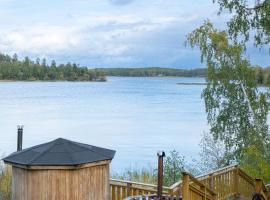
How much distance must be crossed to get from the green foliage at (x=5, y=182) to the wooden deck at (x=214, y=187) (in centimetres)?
394

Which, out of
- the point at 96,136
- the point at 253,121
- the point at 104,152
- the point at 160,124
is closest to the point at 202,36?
the point at 253,121

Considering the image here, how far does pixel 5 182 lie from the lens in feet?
51.7

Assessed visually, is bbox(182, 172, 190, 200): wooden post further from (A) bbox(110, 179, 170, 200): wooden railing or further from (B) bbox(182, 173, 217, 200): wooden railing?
(A) bbox(110, 179, 170, 200): wooden railing

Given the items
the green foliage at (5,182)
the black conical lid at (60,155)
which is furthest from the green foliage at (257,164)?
the green foliage at (5,182)

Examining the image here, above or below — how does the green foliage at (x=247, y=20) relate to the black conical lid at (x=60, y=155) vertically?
above

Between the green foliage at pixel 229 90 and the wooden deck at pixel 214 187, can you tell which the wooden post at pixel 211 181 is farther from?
the green foliage at pixel 229 90

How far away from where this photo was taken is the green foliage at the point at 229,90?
21234 mm

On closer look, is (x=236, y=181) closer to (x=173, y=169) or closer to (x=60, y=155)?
(x=60, y=155)

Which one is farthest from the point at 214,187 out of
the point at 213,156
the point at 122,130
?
the point at 122,130

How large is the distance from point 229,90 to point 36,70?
93.4m

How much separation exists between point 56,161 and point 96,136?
32832mm

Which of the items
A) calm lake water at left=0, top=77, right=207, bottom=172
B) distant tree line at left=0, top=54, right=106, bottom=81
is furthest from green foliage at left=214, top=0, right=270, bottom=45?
distant tree line at left=0, top=54, right=106, bottom=81

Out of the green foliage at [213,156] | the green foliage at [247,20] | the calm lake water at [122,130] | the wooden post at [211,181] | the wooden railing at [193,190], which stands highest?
the green foliage at [247,20]

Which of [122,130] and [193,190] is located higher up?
[193,190]
